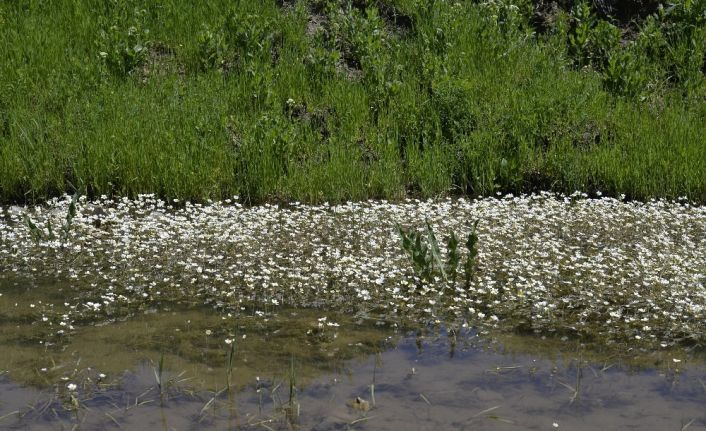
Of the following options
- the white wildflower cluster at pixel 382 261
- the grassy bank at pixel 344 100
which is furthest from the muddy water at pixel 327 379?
the grassy bank at pixel 344 100

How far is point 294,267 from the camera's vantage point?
28.4 ft

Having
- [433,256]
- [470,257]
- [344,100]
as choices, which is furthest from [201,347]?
[344,100]

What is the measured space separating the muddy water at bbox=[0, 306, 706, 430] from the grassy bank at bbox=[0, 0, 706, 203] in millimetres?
4366

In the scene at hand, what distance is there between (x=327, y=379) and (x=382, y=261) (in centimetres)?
269

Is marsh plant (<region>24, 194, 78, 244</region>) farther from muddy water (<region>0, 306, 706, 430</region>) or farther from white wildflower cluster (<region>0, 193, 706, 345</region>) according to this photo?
muddy water (<region>0, 306, 706, 430</region>)

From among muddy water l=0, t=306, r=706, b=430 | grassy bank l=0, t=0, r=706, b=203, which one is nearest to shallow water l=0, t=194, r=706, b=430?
muddy water l=0, t=306, r=706, b=430

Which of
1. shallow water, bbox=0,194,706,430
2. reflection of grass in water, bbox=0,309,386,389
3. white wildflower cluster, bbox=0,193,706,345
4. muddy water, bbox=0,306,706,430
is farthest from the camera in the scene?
white wildflower cluster, bbox=0,193,706,345

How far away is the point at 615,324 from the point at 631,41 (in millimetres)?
8242

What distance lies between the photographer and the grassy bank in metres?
11.3

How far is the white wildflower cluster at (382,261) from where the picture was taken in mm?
7609

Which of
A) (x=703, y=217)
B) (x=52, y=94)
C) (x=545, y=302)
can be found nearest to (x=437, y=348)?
(x=545, y=302)

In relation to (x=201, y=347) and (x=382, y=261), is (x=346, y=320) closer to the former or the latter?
(x=201, y=347)

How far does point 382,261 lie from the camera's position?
8773mm

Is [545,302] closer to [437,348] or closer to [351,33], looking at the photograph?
[437,348]
